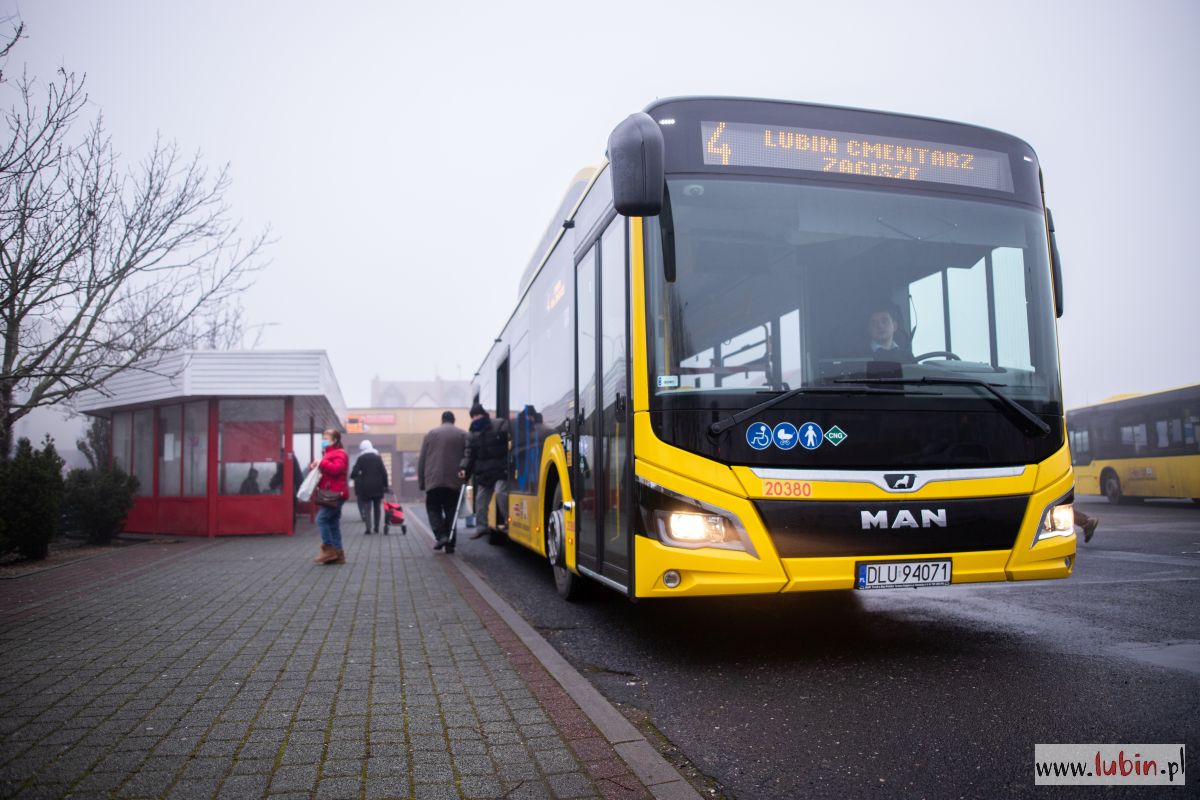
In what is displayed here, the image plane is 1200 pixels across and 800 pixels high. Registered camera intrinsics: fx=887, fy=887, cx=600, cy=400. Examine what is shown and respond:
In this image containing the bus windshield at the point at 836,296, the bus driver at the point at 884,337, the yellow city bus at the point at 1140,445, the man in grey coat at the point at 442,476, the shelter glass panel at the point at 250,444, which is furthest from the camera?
the yellow city bus at the point at 1140,445

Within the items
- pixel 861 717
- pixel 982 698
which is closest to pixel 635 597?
pixel 861 717

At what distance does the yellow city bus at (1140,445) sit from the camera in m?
20.4

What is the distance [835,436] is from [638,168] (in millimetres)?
1775

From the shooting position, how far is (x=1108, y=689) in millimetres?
4156

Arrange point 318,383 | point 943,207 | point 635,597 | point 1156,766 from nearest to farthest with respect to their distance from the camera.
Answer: point 1156,766
point 635,597
point 943,207
point 318,383

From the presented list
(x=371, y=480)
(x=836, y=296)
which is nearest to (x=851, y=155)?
(x=836, y=296)

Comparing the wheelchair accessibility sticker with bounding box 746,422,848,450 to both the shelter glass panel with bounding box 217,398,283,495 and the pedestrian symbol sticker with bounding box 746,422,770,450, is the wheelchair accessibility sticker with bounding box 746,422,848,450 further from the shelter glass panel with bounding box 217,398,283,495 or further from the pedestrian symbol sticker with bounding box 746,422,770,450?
the shelter glass panel with bounding box 217,398,283,495

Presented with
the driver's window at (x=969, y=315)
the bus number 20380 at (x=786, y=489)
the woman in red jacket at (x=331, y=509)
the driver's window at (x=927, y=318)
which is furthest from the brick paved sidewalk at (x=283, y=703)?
the driver's window at (x=969, y=315)

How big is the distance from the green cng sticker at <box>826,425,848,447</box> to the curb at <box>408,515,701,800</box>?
1.79m

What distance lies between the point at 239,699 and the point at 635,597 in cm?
207

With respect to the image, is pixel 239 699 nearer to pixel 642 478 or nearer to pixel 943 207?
pixel 642 478

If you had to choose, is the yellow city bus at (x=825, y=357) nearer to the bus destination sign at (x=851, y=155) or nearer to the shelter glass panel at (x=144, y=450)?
the bus destination sign at (x=851, y=155)

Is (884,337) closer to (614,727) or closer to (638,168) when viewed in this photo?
(638,168)

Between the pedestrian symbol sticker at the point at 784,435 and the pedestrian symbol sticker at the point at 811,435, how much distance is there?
0.15ft
